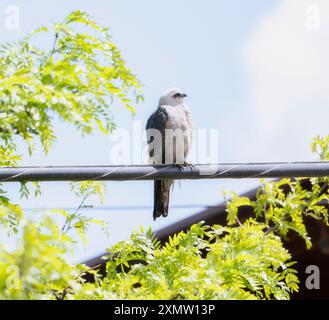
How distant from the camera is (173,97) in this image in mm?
7277

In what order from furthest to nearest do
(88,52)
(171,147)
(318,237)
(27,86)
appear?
(318,237)
(171,147)
(88,52)
(27,86)

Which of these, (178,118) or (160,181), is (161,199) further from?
(178,118)

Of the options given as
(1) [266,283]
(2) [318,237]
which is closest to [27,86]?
(1) [266,283]

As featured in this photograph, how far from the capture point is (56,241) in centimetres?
250

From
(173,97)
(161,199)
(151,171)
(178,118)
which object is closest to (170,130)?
(178,118)

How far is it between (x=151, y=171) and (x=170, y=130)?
260 cm

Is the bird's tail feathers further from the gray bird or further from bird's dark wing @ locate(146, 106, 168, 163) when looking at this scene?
bird's dark wing @ locate(146, 106, 168, 163)

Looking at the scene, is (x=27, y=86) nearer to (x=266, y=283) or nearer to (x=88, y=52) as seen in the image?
(x=88, y=52)

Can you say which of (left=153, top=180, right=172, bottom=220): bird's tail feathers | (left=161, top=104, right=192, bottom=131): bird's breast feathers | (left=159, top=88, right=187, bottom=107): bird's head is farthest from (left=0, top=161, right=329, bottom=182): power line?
(left=159, top=88, right=187, bottom=107): bird's head

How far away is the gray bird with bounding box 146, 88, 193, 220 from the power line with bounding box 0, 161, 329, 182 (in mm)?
2276

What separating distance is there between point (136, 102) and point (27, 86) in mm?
671

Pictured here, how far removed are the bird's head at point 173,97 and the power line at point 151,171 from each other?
111 inches

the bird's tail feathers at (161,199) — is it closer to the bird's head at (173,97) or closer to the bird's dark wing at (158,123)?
the bird's dark wing at (158,123)
